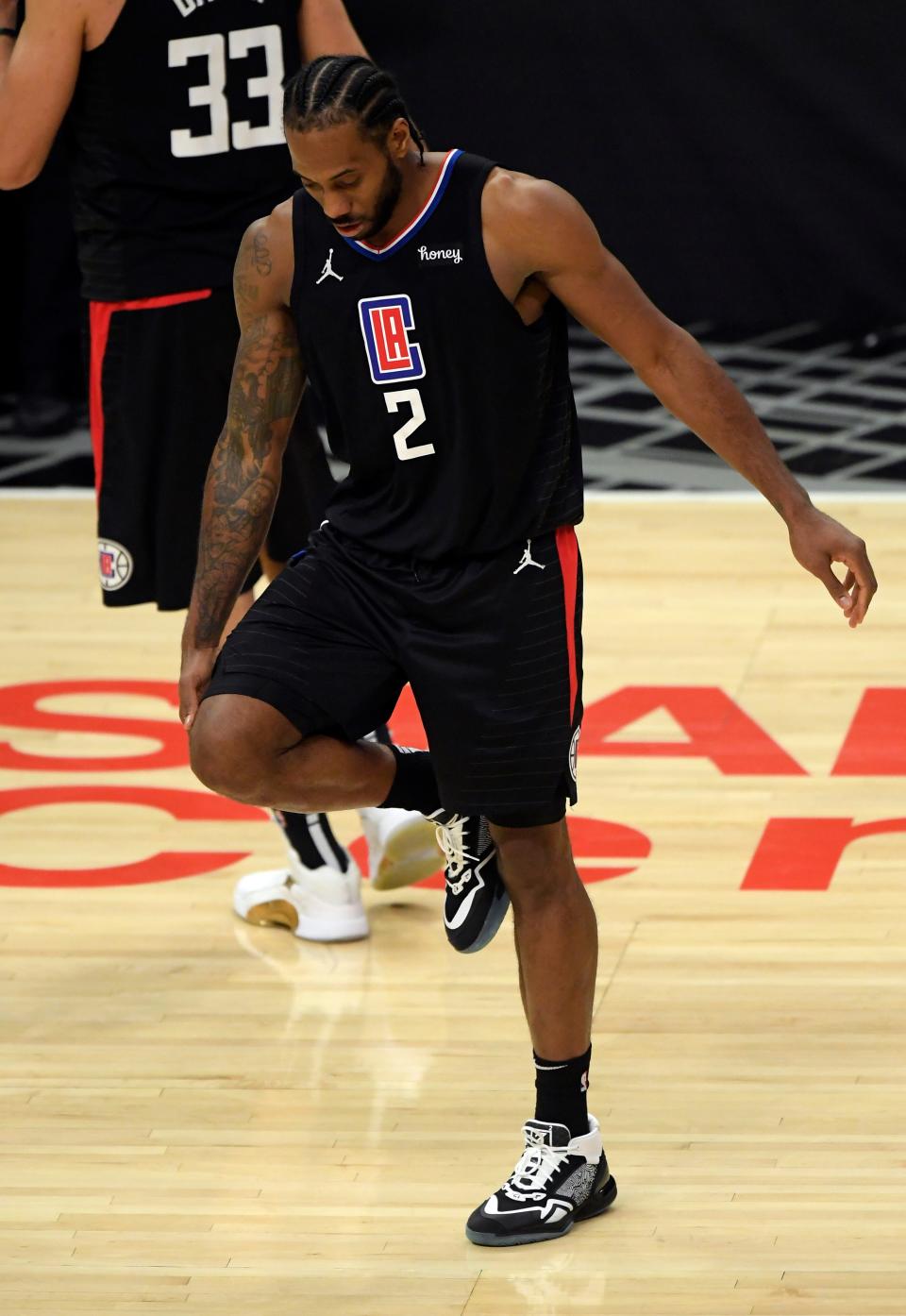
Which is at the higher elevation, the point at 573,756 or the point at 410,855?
the point at 573,756

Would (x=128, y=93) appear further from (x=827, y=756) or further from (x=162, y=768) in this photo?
(x=827, y=756)

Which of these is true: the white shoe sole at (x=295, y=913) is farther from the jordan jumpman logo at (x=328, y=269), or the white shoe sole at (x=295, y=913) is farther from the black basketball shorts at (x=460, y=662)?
the jordan jumpman logo at (x=328, y=269)

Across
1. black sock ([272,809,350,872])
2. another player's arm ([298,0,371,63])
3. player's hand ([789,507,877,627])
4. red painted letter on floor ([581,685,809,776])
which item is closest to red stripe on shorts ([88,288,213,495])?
another player's arm ([298,0,371,63])

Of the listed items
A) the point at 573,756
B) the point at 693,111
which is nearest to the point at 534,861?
the point at 573,756

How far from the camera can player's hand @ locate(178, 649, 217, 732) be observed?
2.75 metres

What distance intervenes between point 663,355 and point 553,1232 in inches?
41.3

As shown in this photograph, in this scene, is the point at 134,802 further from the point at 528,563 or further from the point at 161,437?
the point at 528,563

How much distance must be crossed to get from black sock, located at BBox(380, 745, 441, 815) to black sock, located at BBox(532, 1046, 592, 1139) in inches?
14.3

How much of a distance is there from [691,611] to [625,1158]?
8.34 feet

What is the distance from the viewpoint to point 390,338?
98.1 inches

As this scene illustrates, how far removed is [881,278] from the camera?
7.38 meters

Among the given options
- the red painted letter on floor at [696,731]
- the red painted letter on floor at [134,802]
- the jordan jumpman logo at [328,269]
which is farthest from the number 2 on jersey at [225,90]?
the red painted letter on floor at [696,731]

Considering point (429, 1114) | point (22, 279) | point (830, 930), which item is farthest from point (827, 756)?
point (22, 279)

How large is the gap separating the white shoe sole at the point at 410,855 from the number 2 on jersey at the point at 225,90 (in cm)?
112
